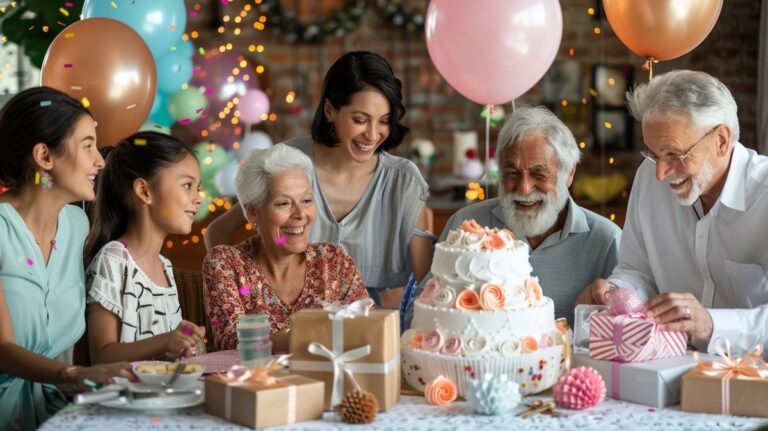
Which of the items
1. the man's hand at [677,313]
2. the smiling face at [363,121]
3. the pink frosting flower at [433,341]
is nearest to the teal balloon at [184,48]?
the smiling face at [363,121]

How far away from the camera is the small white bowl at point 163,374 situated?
1.85 meters

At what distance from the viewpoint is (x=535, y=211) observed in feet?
9.51

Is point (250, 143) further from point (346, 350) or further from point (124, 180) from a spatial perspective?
point (346, 350)

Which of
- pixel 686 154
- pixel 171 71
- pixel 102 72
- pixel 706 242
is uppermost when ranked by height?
pixel 171 71

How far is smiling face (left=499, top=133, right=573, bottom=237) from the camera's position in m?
2.86

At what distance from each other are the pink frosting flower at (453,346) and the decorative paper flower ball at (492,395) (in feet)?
0.35

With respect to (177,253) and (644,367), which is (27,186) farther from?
(177,253)

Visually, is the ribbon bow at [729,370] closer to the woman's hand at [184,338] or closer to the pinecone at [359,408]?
the pinecone at [359,408]

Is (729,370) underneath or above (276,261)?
underneath

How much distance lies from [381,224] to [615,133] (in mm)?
3477

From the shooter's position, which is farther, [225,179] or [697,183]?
[225,179]

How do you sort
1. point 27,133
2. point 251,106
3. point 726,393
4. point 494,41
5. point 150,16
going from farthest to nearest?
point 251,106, point 150,16, point 494,41, point 27,133, point 726,393

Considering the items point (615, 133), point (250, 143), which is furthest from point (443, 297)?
point (615, 133)

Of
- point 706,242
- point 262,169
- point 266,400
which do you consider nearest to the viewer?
point 266,400
